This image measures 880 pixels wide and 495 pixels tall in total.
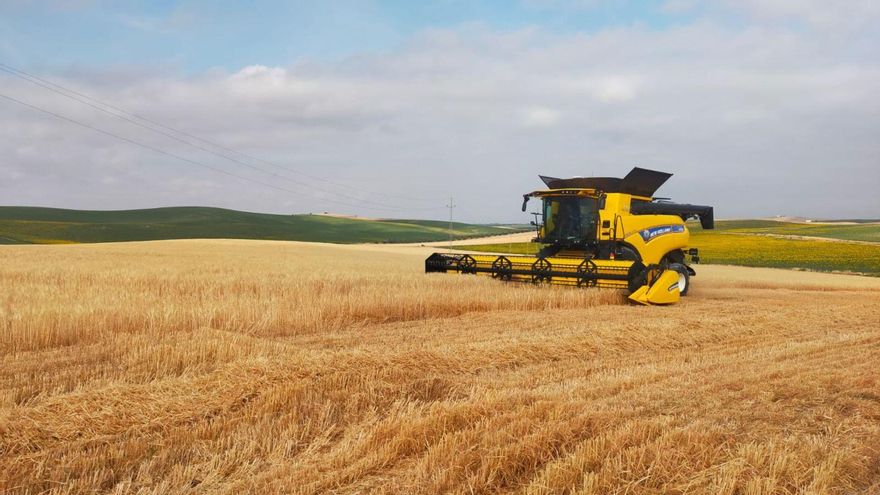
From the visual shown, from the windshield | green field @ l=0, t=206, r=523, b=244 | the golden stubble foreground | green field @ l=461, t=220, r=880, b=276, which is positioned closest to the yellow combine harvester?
the windshield

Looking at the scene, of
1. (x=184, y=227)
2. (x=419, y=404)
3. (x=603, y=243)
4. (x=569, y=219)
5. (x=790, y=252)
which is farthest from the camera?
(x=184, y=227)

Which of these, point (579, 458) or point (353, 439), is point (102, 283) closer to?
point (353, 439)

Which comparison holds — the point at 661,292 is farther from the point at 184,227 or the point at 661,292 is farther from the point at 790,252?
the point at 184,227

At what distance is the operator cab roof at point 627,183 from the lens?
1474 centimetres

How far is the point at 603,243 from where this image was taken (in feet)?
46.2

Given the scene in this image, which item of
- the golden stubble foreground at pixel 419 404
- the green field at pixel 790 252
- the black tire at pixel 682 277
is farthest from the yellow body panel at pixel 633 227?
the green field at pixel 790 252

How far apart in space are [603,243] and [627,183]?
178 cm

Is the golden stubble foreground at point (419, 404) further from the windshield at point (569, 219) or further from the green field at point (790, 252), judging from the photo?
the green field at point (790, 252)

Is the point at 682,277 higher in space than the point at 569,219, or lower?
lower

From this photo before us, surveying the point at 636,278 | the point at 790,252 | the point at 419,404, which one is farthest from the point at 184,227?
the point at 419,404

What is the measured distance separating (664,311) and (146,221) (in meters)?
69.5

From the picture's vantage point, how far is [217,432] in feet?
14.2

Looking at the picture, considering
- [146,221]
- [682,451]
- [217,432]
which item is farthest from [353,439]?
[146,221]

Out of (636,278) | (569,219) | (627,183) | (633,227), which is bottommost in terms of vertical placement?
(636,278)
